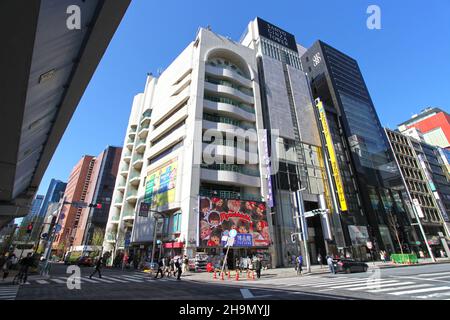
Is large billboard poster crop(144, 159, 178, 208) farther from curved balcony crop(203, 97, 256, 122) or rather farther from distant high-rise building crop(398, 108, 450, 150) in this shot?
distant high-rise building crop(398, 108, 450, 150)

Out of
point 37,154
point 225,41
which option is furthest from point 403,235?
point 37,154

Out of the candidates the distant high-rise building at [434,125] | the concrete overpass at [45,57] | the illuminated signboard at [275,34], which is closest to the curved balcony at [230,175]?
the concrete overpass at [45,57]

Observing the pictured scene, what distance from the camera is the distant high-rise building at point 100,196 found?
80.0 meters

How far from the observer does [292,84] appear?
4806cm

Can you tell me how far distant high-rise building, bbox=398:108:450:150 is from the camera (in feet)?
255

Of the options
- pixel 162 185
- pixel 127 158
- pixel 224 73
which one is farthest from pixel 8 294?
pixel 127 158

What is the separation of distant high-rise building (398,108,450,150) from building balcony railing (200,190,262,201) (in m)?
71.2

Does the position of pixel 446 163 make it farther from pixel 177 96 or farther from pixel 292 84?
pixel 177 96

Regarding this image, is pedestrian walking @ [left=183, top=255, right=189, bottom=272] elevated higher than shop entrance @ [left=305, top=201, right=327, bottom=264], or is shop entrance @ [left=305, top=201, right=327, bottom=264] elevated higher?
shop entrance @ [left=305, top=201, right=327, bottom=264]

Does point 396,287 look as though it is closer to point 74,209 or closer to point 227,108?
point 227,108

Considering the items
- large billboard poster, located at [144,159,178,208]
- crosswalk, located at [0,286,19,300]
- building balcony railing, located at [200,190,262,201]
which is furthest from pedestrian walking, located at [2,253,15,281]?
building balcony railing, located at [200,190,262,201]

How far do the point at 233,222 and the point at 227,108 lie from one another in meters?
17.0

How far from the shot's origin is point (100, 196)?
86.1 m

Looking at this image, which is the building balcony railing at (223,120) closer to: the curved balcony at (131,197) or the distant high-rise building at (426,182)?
the curved balcony at (131,197)
